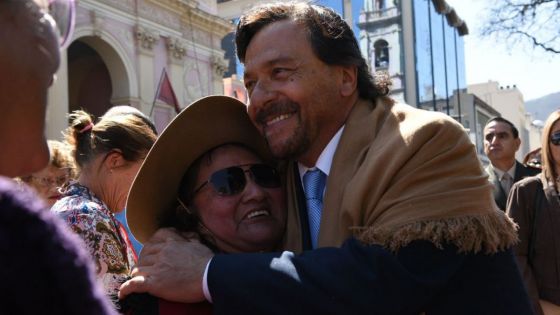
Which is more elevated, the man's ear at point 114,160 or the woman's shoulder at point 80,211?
the man's ear at point 114,160

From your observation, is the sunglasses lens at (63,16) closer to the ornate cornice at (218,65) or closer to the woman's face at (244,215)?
the woman's face at (244,215)

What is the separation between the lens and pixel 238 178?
219 cm

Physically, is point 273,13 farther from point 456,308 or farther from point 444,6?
point 444,6

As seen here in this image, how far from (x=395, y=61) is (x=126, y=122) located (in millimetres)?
37222

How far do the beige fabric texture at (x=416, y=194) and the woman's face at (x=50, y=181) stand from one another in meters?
3.07

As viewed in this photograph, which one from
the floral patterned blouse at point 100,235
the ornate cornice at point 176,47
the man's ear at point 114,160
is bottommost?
the floral patterned blouse at point 100,235

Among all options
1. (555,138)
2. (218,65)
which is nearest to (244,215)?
(555,138)

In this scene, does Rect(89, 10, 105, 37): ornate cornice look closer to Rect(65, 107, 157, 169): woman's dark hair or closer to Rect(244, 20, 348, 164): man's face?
Rect(65, 107, 157, 169): woman's dark hair

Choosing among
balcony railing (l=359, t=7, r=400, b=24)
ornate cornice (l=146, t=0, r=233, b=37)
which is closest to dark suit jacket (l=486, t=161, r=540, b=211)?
ornate cornice (l=146, t=0, r=233, b=37)

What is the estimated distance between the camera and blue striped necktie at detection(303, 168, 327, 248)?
2.00 m

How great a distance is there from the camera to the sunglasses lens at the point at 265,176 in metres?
2.21

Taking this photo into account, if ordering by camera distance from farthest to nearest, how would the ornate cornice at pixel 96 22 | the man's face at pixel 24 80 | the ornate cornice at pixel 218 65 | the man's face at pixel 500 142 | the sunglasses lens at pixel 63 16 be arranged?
the ornate cornice at pixel 218 65
the ornate cornice at pixel 96 22
the man's face at pixel 500 142
the sunglasses lens at pixel 63 16
the man's face at pixel 24 80

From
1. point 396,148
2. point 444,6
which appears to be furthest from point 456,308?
point 444,6

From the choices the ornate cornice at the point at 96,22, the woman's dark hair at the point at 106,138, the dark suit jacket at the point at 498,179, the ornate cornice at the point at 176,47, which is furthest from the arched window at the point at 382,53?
the woman's dark hair at the point at 106,138
